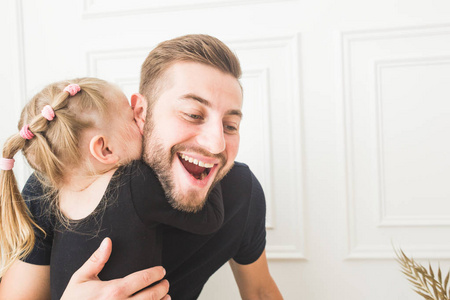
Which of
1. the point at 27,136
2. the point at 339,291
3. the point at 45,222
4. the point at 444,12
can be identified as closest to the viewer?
the point at 27,136

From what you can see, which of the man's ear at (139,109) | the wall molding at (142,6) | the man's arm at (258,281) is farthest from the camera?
the wall molding at (142,6)

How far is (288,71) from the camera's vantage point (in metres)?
1.52

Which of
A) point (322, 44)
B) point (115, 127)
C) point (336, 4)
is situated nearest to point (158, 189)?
point (115, 127)

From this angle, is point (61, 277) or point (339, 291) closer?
point (61, 277)

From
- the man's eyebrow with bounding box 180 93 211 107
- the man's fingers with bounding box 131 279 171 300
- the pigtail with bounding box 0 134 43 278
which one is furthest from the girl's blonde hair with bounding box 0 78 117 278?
the man's fingers with bounding box 131 279 171 300

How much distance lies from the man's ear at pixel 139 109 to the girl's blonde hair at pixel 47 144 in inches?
4.0

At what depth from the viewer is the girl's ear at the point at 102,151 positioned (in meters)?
0.94

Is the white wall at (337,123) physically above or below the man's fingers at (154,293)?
above

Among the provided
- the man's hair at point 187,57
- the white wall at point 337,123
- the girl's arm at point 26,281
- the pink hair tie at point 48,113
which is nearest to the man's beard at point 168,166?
the man's hair at point 187,57

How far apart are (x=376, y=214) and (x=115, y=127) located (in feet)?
3.52

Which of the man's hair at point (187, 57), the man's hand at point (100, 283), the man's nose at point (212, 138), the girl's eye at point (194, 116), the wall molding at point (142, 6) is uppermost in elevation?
the wall molding at point (142, 6)

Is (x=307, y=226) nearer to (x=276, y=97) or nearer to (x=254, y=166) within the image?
(x=254, y=166)

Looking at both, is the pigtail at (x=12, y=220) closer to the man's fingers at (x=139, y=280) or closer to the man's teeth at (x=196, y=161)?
the man's fingers at (x=139, y=280)

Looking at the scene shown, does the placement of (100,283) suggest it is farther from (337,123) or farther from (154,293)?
(337,123)
